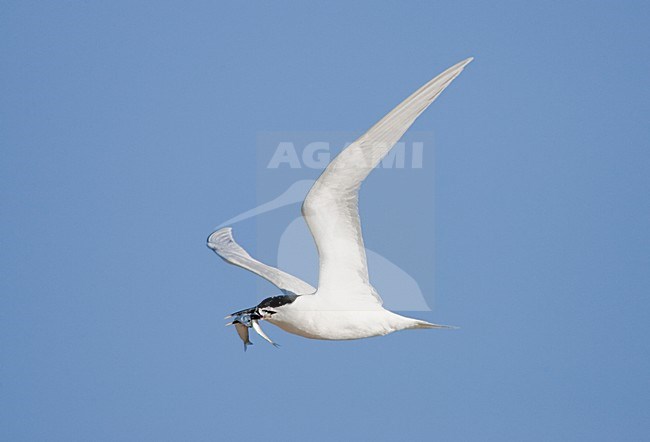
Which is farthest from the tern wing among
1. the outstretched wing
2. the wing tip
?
the wing tip

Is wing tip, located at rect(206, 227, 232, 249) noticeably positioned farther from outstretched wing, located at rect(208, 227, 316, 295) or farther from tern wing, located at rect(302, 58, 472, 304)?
tern wing, located at rect(302, 58, 472, 304)

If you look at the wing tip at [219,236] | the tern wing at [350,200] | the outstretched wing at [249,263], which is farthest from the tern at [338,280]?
the wing tip at [219,236]

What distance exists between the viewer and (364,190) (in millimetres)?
7777

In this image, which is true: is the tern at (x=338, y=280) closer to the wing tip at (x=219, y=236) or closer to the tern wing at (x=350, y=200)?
the tern wing at (x=350, y=200)

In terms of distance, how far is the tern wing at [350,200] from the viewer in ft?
22.1

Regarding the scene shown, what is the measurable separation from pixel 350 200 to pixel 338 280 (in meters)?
0.57

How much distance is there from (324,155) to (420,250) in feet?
2.83

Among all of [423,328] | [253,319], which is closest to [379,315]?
[423,328]

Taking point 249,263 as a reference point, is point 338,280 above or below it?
below

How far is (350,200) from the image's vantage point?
23.9 feet

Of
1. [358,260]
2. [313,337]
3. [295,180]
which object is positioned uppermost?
[295,180]

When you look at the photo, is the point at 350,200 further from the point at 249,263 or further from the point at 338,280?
the point at 249,263

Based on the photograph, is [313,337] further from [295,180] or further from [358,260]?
[295,180]

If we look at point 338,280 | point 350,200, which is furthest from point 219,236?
point 350,200
